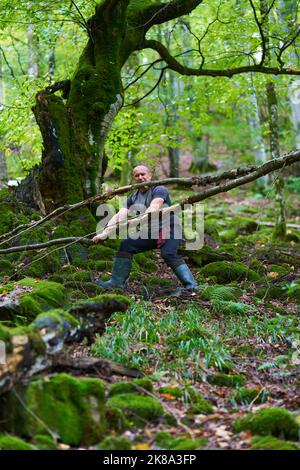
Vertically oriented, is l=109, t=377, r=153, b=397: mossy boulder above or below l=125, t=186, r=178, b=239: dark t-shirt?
below

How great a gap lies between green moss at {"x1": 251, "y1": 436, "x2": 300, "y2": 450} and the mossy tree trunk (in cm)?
652

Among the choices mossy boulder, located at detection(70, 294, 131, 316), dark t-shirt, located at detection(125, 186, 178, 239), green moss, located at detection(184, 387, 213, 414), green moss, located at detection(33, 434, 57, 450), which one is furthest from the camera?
dark t-shirt, located at detection(125, 186, 178, 239)

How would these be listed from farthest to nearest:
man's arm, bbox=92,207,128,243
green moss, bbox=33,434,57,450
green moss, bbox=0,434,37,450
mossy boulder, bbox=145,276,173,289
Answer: mossy boulder, bbox=145,276,173,289 → man's arm, bbox=92,207,128,243 → green moss, bbox=33,434,57,450 → green moss, bbox=0,434,37,450

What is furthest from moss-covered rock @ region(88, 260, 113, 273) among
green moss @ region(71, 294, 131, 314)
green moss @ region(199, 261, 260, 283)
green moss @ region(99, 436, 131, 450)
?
green moss @ region(99, 436, 131, 450)

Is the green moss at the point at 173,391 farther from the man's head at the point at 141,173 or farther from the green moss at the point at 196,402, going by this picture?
the man's head at the point at 141,173

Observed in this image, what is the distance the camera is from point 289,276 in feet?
29.5

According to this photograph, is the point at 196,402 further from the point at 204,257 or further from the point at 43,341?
the point at 204,257

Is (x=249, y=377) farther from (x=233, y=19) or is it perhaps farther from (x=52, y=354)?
(x=233, y=19)

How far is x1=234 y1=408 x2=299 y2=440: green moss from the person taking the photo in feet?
12.6

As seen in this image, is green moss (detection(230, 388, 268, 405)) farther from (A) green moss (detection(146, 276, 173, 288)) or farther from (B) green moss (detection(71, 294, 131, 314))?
(A) green moss (detection(146, 276, 173, 288))

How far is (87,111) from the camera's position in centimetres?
986

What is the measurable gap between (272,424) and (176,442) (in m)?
0.78

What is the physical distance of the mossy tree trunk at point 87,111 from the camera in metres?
9.42

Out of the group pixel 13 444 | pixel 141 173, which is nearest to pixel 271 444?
pixel 13 444
